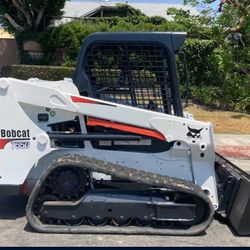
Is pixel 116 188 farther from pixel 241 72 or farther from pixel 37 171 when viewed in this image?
pixel 241 72

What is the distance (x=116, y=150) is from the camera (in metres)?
5.43

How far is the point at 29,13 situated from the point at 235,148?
50.1 feet

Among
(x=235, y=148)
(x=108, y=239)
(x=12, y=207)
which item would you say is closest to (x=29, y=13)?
(x=235, y=148)

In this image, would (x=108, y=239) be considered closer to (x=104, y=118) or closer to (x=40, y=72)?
(x=104, y=118)

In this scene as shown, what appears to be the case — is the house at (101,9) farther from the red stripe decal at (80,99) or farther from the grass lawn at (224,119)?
the red stripe decal at (80,99)

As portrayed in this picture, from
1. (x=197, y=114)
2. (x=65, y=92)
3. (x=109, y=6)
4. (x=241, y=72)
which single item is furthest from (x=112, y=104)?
(x=109, y=6)

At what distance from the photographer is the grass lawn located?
14.2 meters

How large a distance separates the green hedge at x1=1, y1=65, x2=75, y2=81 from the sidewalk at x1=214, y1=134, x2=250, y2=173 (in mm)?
7764

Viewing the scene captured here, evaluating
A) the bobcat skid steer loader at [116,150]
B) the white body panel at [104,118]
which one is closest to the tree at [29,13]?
the bobcat skid steer loader at [116,150]

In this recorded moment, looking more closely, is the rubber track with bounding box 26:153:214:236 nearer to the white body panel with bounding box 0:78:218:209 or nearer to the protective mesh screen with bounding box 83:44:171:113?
the white body panel with bounding box 0:78:218:209

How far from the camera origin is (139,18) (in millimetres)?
27641

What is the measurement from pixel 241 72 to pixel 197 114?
237 cm

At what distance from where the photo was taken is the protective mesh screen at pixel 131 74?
5.51m

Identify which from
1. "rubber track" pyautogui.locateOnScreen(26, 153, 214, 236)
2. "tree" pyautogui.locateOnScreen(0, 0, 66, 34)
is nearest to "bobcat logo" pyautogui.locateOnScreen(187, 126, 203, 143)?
"rubber track" pyautogui.locateOnScreen(26, 153, 214, 236)
